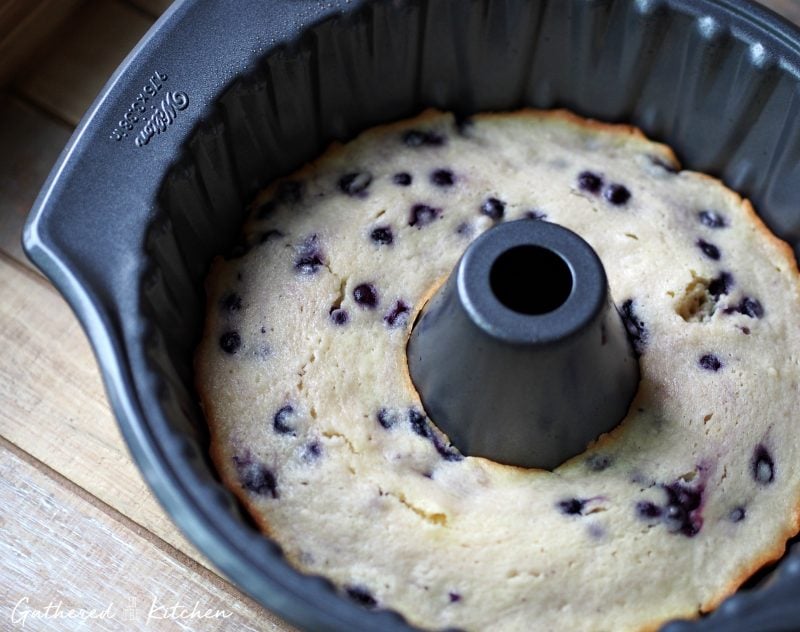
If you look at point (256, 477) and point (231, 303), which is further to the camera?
point (231, 303)

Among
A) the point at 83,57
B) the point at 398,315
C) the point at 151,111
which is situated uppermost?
the point at 151,111

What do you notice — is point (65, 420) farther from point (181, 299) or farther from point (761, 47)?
point (761, 47)

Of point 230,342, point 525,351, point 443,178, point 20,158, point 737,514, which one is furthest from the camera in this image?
point 20,158

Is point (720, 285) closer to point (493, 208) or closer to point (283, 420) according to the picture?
point (493, 208)

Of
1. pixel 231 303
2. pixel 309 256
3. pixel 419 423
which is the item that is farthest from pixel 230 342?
pixel 419 423

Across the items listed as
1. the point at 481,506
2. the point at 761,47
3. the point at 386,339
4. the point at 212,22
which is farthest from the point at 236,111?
the point at 761,47

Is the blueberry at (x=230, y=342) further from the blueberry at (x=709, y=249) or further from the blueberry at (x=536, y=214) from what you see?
the blueberry at (x=709, y=249)

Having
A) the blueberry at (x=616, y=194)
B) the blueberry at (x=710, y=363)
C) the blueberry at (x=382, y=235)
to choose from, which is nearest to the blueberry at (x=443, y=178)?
the blueberry at (x=382, y=235)
